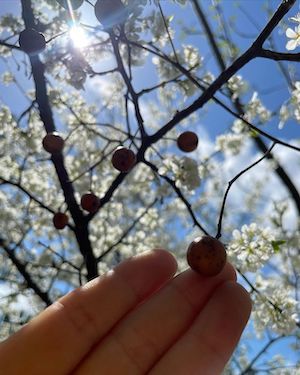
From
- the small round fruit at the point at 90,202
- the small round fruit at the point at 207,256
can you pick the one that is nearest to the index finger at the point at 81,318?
the small round fruit at the point at 207,256

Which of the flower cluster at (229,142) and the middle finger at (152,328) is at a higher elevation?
the flower cluster at (229,142)

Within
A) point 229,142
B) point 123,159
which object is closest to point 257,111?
point 229,142

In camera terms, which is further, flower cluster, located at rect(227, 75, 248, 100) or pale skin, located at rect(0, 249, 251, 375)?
flower cluster, located at rect(227, 75, 248, 100)

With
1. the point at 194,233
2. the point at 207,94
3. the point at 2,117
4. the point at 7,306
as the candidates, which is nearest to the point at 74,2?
the point at 207,94

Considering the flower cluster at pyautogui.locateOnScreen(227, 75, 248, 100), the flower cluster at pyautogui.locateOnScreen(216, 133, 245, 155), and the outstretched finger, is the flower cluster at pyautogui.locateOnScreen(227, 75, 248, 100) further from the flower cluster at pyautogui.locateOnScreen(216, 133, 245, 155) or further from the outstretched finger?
the outstretched finger

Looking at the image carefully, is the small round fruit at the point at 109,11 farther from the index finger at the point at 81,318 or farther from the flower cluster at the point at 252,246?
the flower cluster at the point at 252,246

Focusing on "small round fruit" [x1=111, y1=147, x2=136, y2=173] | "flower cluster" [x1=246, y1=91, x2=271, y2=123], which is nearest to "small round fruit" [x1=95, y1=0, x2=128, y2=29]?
"small round fruit" [x1=111, y1=147, x2=136, y2=173]
